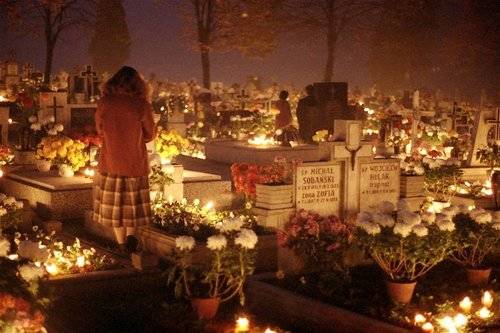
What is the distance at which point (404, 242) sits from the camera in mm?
7406

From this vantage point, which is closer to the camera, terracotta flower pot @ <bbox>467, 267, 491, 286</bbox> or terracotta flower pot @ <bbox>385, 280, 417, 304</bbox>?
terracotta flower pot @ <bbox>385, 280, 417, 304</bbox>

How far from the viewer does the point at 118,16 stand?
2448 inches

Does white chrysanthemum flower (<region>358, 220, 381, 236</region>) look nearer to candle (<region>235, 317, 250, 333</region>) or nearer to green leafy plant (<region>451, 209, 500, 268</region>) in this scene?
green leafy plant (<region>451, 209, 500, 268</region>)

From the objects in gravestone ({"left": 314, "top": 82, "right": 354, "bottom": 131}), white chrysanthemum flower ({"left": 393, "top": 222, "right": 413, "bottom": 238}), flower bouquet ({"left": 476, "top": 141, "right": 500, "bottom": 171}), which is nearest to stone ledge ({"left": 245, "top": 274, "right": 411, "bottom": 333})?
white chrysanthemum flower ({"left": 393, "top": 222, "right": 413, "bottom": 238})

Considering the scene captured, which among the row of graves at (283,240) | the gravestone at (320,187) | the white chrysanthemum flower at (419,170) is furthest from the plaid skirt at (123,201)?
the white chrysanthemum flower at (419,170)

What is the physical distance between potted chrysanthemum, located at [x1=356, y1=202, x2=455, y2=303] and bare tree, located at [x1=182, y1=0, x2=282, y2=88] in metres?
25.7

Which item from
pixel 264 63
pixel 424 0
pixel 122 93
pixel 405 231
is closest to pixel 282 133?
pixel 122 93

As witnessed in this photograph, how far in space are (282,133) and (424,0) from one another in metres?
19.6

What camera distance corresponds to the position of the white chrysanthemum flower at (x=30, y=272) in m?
5.52

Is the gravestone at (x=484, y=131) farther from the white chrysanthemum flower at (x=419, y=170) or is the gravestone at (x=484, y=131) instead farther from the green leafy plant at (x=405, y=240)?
the green leafy plant at (x=405, y=240)

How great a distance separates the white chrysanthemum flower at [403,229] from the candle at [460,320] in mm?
798

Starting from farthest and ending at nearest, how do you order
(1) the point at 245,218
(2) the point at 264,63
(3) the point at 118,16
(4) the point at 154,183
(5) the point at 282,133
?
(2) the point at 264,63
(3) the point at 118,16
(5) the point at 282,133
(4) the point at 154,183
(1) the point at 245,218

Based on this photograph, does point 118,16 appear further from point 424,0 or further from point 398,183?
point 398,183

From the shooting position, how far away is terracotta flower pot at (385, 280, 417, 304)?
24.5ft
